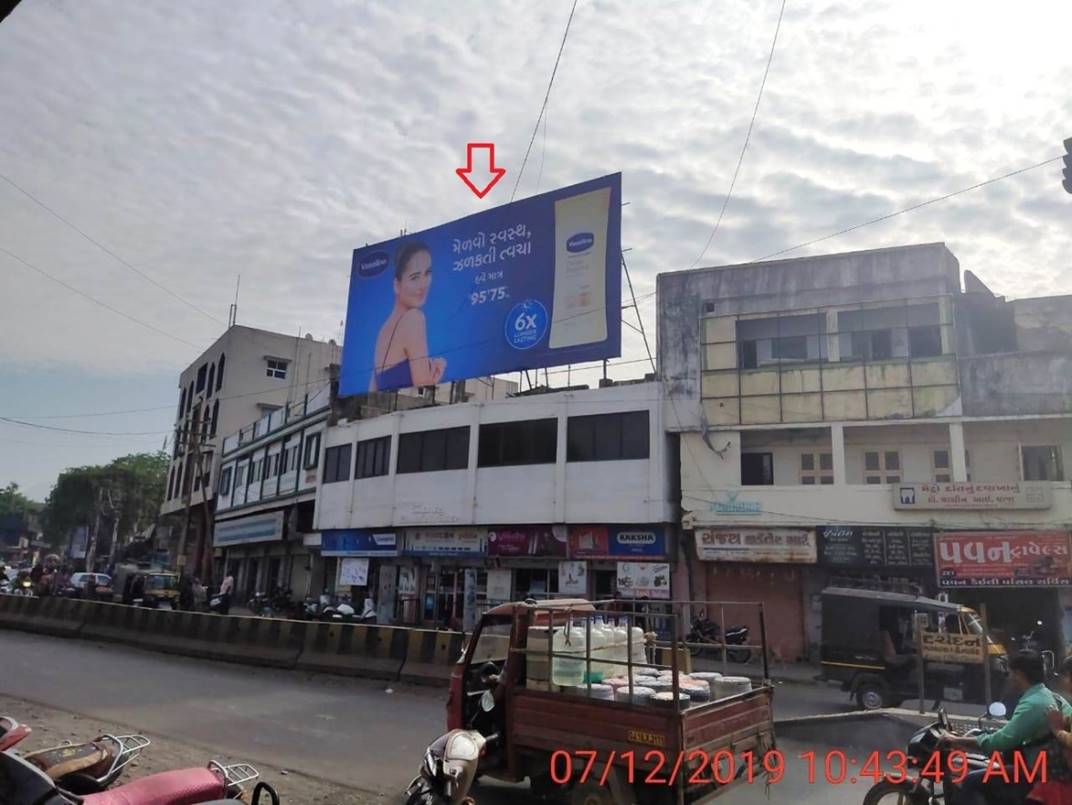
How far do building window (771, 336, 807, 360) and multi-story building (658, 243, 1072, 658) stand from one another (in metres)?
0.04

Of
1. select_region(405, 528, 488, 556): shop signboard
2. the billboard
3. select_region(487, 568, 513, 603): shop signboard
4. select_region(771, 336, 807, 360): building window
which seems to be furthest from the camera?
select_region(405, 528, 488, 556): shop signboard

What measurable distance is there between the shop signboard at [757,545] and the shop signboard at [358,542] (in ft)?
39.6

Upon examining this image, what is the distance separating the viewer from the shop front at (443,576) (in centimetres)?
2645

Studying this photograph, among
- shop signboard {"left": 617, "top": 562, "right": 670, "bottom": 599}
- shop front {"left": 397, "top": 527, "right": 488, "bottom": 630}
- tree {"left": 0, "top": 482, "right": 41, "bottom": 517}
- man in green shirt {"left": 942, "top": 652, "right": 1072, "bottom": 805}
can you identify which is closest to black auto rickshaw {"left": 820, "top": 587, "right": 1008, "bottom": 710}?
man in green shirt {"left": 942, "top": 652, "right": 1072, "bottom": 805}

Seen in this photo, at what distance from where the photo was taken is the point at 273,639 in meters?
14.9

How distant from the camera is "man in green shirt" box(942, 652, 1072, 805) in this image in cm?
445

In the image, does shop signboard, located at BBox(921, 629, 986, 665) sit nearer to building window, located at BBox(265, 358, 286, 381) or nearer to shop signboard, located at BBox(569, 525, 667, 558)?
shop signboard, located at BBox(569, 525, 667, 558)

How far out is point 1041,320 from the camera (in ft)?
73.6

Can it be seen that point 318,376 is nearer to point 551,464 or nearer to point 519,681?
point 551,464

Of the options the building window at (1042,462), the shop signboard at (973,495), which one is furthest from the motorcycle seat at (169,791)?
the building window at (1042,462)

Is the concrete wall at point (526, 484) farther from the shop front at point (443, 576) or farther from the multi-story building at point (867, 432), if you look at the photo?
the multi-story building at point (867, 432)

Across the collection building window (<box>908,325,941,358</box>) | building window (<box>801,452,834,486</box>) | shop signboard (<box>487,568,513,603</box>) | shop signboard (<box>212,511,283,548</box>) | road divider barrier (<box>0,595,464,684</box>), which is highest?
building window (<box>908,325,941,358</box>)

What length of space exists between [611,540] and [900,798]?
60.1ft

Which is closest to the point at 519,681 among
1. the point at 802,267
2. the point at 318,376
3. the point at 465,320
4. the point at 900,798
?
the point at 900,798
